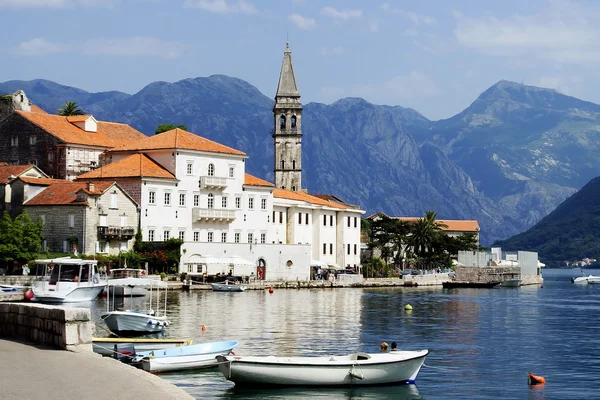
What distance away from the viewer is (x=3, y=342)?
25172 mm

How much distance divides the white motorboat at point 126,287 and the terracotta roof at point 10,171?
51.3 feet

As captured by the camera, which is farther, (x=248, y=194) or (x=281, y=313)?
(x=248, y=194)

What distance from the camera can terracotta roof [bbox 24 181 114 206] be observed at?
9031 cm

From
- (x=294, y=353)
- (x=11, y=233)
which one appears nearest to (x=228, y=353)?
(x=294, y=353)

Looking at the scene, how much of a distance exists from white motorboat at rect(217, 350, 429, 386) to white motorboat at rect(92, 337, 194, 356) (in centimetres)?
507

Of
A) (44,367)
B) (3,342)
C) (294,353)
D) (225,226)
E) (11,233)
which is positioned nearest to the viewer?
(44,367)

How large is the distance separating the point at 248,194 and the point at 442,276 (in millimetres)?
32632

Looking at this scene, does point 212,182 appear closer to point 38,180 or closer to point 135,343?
point 38,180

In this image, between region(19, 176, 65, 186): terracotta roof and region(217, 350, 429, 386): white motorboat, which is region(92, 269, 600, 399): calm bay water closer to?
region(217, 350, 429, 386): white motorboat

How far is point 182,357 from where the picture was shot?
3512cm

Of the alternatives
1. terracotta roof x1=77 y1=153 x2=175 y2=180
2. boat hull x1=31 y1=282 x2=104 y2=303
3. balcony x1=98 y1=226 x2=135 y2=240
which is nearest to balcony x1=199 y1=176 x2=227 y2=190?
terracotta roof x1=77 y1=153 x2=175 y2=180

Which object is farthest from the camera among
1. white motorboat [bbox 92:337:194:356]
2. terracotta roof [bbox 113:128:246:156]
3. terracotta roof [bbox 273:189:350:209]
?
terracotta roof [bbox 273:189:350:209]

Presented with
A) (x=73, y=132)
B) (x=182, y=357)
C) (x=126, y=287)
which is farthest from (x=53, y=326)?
(x=73, y=132)

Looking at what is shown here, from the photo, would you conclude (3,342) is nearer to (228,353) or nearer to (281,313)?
(228,353)
